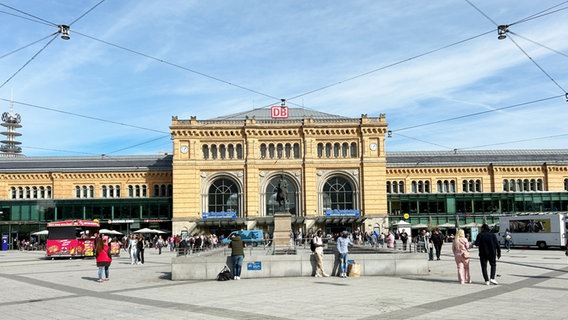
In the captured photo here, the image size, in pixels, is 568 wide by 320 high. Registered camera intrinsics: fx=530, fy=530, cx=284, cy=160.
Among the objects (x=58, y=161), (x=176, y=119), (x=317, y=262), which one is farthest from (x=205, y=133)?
(x=317, y=262)

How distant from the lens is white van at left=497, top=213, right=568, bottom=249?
140 feet

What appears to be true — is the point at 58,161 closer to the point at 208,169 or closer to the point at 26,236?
the point at 26,236

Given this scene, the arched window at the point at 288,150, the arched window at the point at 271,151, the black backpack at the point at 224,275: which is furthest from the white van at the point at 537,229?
the black backpack at the point at 224,275

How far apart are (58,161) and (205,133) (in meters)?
23.5

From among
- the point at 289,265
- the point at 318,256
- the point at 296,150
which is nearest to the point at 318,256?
the point at 318,256

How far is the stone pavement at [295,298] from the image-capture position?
39.9 feet

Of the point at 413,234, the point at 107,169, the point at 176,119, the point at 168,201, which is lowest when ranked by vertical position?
the point at 413,234

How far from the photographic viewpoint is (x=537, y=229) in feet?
146

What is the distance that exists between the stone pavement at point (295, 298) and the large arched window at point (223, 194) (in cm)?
4303

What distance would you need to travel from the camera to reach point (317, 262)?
20.5 m

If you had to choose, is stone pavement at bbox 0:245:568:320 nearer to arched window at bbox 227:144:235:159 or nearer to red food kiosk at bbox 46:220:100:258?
red food kiosk at bbox 46:220:100:258

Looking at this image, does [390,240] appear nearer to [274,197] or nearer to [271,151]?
[274,197]

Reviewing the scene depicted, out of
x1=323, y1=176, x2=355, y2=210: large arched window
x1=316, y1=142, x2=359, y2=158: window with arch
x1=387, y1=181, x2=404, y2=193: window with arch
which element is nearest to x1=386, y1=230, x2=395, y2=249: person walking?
x1=323, y1=176, x2=355, y2=210: large arched window

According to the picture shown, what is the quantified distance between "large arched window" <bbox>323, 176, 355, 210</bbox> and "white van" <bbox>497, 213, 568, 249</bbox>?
20.0 meters
